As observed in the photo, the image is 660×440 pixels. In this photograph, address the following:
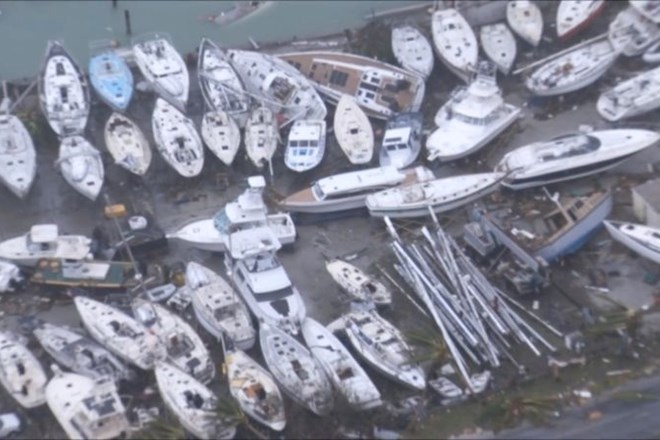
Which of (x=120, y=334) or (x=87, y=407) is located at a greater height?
(x=120, y=334)

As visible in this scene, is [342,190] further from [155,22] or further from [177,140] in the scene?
[155,22]

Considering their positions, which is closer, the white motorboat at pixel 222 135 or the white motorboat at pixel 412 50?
the white motorboat at pixel 222 135

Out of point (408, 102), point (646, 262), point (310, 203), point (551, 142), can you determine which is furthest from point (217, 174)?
point (646, 262)

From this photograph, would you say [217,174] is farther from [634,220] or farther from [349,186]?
[634,220]

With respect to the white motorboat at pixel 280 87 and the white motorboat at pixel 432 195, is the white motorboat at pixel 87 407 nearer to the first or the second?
the white motorboat at pixel 432 195

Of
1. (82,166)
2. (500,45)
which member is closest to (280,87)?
(82,166)

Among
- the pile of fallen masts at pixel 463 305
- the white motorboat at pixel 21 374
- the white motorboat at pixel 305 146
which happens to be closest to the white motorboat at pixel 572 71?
the white motorboat at pixel 305 146

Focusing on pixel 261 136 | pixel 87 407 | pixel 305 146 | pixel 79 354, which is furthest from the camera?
pixel 261 136
